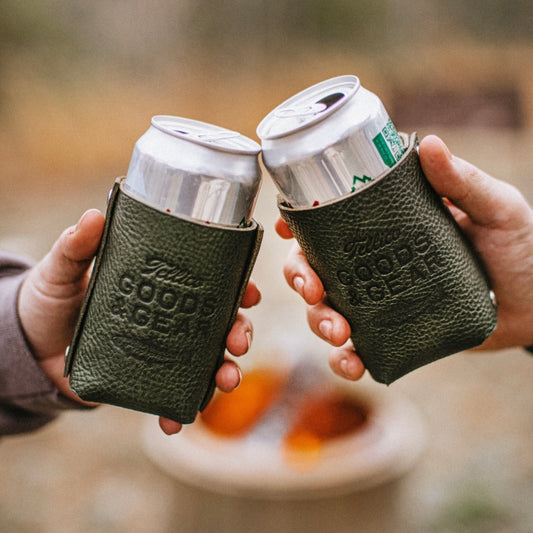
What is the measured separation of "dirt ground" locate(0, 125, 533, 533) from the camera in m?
2.44

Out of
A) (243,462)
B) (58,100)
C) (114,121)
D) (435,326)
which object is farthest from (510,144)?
(435,326)

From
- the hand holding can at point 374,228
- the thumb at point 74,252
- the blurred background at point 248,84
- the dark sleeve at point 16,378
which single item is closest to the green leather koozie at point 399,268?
the hand holding can at point 374,228

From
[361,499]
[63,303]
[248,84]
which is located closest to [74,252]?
[63,303]

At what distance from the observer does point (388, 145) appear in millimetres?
965

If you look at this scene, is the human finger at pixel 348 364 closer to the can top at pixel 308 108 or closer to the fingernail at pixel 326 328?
the fingernail at pixel 326 328

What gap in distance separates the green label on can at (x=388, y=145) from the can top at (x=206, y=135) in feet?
0.62

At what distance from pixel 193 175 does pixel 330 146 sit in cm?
21

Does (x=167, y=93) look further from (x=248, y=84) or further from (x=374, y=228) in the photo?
(x=374, y=228)

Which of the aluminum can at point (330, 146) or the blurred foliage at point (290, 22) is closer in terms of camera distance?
the aluminum can at point (330, 146)

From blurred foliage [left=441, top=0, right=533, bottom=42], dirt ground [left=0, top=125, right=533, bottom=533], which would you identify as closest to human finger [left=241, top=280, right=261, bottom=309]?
dirt ground [left=0, top=125, right=533, bottom=533]

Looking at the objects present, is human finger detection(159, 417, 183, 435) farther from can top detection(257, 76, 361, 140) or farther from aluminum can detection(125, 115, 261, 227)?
can top detection(257, 76, 361, 140)

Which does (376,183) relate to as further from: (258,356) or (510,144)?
(510,144)

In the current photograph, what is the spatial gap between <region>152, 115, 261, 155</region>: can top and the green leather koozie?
0.42 ft

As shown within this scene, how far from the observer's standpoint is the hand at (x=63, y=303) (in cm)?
114
